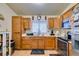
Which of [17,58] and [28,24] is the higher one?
[28,24]

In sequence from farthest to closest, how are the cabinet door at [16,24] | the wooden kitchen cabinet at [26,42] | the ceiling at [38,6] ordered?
the wooden kitchen cabinet at [26,42], the cabinet door at [16,24], the ceiling at [38,6]

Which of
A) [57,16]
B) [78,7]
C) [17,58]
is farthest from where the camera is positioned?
[57,16]

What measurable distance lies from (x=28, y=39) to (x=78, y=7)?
14.4ft

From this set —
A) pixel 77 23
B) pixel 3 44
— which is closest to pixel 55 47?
pixel 3 44

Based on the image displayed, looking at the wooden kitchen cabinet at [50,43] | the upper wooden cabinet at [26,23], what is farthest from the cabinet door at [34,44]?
the upper wooden cabinet at [26,23]

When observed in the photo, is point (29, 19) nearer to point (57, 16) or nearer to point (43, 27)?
point (43, 27)

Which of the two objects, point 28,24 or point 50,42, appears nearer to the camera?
point 50,42

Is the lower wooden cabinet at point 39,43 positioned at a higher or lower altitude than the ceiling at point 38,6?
lower

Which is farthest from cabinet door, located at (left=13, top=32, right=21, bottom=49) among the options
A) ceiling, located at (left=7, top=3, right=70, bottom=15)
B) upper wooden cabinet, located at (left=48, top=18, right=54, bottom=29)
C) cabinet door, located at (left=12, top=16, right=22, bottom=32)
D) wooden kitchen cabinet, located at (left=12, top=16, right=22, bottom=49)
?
upper wooden cabinet, located at (left=48, top=18, right=54, bottom=29)

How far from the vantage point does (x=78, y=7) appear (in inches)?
116

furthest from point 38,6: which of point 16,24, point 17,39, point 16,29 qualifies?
point 17,39

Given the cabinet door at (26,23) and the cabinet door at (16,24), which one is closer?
the cabinet door at (16,24)

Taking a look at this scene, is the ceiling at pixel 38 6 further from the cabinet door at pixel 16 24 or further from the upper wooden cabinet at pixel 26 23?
the upper wooden cabinet at pixel 26 23

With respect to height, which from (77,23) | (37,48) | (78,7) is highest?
(78,7)
